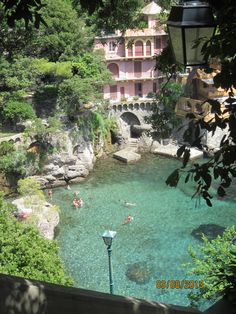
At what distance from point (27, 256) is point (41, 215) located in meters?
9.12

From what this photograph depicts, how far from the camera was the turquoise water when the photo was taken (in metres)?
16.4

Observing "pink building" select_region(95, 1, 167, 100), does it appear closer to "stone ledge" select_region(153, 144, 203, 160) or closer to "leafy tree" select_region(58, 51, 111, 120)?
"leafy tree" select_region(58, 51, 111, 120)

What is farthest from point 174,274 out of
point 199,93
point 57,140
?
point 199,93

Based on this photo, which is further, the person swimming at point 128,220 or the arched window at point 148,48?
the arched window at point 148,48

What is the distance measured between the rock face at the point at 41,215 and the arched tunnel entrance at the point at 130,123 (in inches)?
633

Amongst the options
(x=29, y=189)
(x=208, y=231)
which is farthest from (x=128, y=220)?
(x=29, y=189)

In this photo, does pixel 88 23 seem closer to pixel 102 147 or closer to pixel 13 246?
pixel 102 147

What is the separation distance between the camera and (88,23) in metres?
30.2

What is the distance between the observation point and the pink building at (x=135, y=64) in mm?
35469

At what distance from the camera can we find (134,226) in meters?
20.7

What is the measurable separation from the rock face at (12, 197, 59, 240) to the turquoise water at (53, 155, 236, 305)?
63 cm

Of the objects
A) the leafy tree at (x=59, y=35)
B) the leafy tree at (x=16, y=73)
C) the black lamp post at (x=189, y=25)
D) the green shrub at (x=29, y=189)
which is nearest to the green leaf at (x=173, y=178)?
the black lamp post at (x=189, y=25)

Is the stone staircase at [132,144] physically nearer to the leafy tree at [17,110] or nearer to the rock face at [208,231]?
the leafy tree at [17,110]

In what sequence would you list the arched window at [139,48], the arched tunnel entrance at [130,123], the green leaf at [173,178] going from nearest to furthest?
the green leaf at [173,178]
the arched tunnel entrance at [130,123]
the arched window at [139,48]
